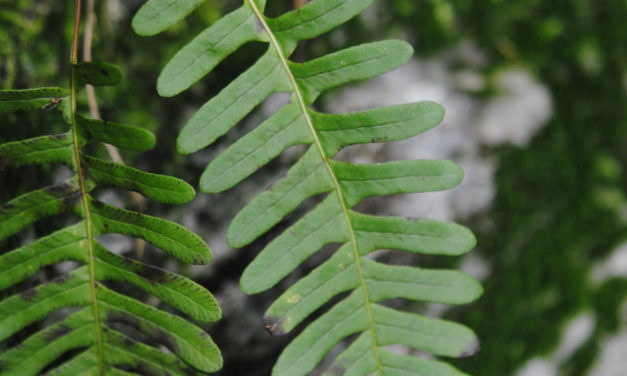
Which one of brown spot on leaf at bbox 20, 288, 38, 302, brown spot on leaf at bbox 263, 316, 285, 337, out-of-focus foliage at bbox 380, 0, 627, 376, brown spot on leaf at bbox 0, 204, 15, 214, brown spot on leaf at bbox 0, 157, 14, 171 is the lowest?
brown spot on leaf at bbox 263, 316, 285, 337

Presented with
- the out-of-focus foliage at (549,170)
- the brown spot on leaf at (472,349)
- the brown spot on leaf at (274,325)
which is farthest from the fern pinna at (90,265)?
the out-of-focus foliage at (549,170)

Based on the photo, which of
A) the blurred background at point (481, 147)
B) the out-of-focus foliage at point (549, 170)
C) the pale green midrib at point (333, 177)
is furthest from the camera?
the out-of-focus foliage at point (549, 170)

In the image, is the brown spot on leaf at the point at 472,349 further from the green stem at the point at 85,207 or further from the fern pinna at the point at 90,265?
the green stem at the point at 85,207

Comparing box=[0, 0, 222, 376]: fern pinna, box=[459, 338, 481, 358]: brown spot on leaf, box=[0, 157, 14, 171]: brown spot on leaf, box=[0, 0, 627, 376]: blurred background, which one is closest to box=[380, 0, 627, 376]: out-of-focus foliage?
box=[0, 0, 627, 376]: blurred background

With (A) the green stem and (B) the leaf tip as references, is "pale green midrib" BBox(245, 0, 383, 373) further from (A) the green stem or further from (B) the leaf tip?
(A) the green stem

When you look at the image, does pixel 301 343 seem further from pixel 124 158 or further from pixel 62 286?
pixel 124 158

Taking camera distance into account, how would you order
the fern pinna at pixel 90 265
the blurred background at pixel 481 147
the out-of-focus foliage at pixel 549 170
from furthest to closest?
the out-of-focus foliage at pixel 549 170
the blurred background at pixel 481 147
the fern pinna at pixel 90 265

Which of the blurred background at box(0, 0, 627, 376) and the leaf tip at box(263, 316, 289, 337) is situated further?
the blurred background at box(0, 0, 627, 376)

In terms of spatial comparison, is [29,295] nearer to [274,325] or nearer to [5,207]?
[5,207]
